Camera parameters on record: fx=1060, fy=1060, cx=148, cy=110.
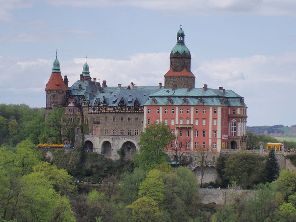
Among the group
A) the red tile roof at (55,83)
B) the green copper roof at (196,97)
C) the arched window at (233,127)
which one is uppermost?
the red tile roof at (55,83)

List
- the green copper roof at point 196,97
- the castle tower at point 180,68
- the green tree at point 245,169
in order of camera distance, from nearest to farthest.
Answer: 1. the green tree at point 245,169
2. the green copper roof at point 196,97
3. the castle tower at point 180,68

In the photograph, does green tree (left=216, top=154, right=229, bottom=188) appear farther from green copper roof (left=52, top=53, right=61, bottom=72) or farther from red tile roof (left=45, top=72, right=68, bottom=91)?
green copper roof (left=52, top=53, right=61, bottom=72)

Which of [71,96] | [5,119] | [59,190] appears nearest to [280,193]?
[59,190]

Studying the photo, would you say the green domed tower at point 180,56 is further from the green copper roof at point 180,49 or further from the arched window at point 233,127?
the arched window at point 233,127

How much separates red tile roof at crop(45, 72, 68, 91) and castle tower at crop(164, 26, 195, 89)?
523 inches

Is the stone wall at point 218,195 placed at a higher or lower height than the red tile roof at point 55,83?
lower

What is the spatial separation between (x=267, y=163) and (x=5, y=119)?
60.7 meters

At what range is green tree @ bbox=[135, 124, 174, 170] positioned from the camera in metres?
113


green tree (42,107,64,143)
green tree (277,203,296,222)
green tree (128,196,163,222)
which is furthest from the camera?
green tree (42,107,64,143)

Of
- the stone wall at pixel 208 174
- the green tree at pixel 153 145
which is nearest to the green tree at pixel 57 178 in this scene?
the green tree at pixel 153 145

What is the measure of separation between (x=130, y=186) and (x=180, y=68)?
88.0 ft

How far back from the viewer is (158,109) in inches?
4781

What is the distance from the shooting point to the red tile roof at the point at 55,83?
131 m

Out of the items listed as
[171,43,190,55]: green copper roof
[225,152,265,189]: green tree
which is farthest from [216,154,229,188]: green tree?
[171,43,190,55]: green copper roof
